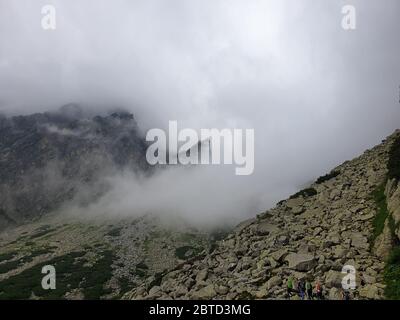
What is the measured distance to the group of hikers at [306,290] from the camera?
28.3 meters

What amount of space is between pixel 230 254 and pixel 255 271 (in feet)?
23.5

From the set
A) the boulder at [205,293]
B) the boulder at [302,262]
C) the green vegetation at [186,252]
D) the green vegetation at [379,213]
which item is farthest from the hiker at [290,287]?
the green vegetation at [186,252]

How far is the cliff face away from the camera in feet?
103

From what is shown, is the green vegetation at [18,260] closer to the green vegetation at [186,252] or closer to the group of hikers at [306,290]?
the green vegetation at [186,252]

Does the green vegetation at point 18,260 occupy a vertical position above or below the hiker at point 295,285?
below

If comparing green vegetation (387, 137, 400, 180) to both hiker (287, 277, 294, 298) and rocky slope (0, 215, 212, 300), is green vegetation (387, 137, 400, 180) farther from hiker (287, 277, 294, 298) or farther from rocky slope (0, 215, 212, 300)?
rocky slope (0, 215, 212, 300)

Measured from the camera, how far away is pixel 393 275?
1129 inches

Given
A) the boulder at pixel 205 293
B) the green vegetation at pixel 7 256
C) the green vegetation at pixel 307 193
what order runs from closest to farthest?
the boulder at pixel 205 293, the green vegetation at pixel 307 193, the green vegetation at pixel 7 256

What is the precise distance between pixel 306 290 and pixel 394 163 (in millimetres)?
24183

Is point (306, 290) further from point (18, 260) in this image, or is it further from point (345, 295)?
point (18, 260)

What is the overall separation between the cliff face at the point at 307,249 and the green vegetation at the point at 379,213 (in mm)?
126

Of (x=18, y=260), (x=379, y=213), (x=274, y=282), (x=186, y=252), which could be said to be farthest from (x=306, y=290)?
(x=18, y=260)
